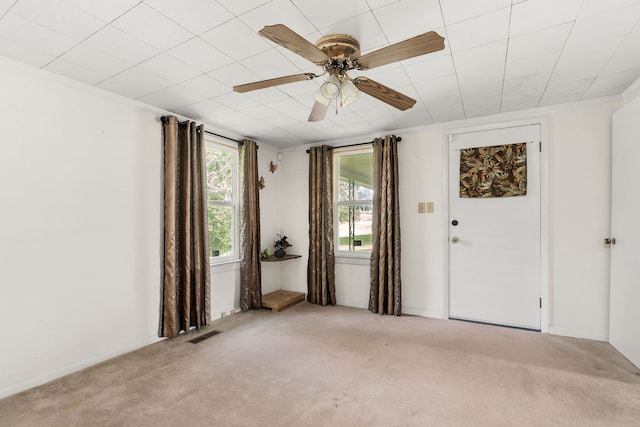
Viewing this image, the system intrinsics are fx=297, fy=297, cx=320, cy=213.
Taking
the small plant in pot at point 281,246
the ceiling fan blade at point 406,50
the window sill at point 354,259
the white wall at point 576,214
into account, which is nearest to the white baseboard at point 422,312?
the white wall at point 576,214

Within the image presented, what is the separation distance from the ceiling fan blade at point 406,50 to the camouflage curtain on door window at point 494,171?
7.53 feet

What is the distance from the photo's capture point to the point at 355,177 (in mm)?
4344

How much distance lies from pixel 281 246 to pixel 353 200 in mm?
1275

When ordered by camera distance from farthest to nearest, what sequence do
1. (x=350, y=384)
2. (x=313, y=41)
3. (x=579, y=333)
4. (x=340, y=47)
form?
(x=579, y=333) → (x=350, y=384) → (x=313, y=41) → (x=340, y=47)

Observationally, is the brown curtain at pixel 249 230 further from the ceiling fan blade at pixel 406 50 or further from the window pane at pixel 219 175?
the ceiling fan blade at pixel 406 50

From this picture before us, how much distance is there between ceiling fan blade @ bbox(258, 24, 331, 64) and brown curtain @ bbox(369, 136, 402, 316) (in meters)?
2.21

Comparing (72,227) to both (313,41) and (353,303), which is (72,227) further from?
(353,303)

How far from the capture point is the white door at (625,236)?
240 centimetres

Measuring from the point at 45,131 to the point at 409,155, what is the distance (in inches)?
141

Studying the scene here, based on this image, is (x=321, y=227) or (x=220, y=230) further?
(x=321, y=227)

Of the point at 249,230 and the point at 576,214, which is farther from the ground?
the point at 576,214

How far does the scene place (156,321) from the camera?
9.77ft

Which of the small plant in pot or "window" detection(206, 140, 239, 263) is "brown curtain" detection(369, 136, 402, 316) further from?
"window" detection(206, 140, 239, 263)

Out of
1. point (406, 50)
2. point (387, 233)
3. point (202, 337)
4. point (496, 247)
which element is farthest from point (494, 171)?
point (202, 337)
